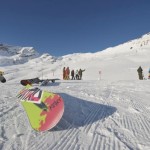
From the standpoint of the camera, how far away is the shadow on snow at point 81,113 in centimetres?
638

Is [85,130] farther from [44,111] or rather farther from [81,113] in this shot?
[81,113]

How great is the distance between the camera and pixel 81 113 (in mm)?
7691

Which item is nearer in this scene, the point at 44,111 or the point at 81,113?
the point at 44,111

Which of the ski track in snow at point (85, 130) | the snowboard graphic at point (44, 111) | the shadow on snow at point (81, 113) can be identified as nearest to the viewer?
the ski track in snow at point (85, 130)

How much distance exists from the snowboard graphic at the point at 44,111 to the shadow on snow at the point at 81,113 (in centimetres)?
42

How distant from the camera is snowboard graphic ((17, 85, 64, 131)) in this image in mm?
5520

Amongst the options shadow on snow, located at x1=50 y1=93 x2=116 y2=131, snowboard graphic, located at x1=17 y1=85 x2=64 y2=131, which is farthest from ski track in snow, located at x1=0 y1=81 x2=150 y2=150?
snowboard graphic, located at x1=17 y1=85 x2=64 y2=131

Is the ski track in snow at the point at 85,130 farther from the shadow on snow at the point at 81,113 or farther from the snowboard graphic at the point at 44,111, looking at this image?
the snowboard graphic at the point at 44,111

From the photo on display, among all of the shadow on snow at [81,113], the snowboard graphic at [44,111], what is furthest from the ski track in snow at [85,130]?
the snowboard graphic at [44,111]

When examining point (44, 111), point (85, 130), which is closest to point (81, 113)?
point (85, 130)

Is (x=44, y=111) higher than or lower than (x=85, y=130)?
higher

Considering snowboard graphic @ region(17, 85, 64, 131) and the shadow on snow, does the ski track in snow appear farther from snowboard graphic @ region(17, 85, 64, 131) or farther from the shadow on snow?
snowboard graphic @ region(17, 85, 64, 131)

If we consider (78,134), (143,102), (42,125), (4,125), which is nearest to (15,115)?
(4,125)

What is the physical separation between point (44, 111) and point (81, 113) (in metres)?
2.10
